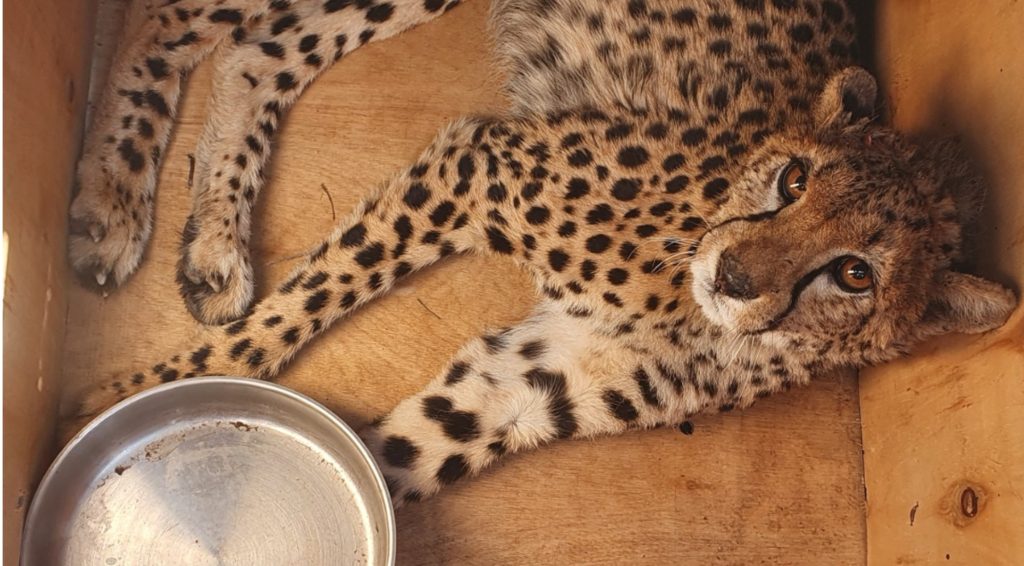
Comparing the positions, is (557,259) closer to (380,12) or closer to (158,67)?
(380,12)

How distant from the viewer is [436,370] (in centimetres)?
206

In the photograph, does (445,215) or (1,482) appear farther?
(445,215)

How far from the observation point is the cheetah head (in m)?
1.62

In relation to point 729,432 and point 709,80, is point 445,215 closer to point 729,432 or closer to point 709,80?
point 709,80

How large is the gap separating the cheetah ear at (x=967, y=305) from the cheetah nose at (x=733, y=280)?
375mm

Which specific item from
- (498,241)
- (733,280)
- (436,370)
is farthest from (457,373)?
(733,280)

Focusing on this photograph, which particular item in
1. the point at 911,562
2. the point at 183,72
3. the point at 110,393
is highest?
the point at 183,72

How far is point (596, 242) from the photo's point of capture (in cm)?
183

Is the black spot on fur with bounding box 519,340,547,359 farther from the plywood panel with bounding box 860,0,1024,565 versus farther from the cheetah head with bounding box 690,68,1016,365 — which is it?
the plywood panel with bounding box 860,0,1024,565

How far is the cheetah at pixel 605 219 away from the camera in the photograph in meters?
1.70

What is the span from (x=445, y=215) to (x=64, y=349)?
822mm

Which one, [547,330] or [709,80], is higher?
[709,80]

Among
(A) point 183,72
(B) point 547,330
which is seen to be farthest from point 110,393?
(B) point 547,330

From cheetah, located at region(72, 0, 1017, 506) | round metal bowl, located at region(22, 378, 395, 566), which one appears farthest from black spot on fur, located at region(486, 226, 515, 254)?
round metal bowl, located at region(22, 378, 395, 566)
